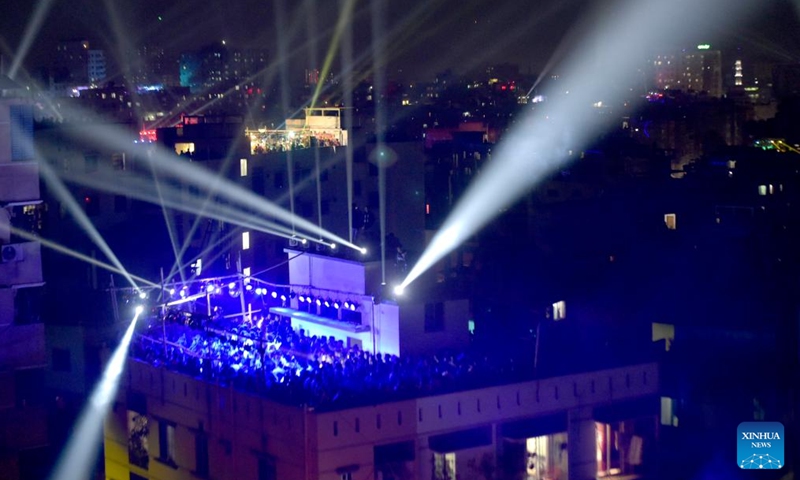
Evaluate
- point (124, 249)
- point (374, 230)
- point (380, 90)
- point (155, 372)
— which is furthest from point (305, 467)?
point (380, 90)

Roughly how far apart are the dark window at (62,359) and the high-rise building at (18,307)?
3.88 metres

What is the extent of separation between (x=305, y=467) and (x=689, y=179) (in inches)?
438

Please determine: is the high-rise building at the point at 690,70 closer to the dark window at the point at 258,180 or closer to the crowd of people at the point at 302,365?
the dark window at the point at 258,180

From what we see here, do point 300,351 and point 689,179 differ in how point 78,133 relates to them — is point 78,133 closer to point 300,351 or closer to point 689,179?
point 300,351

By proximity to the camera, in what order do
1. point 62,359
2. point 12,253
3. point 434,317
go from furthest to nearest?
point 434,317 → point 62,359 → point 12,253

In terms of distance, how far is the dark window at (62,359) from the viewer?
1173 cm

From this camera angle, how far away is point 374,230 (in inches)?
755

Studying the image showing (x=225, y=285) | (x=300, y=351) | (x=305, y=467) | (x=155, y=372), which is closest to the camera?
(x=305, y=467)

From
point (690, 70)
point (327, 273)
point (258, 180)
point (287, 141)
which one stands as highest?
point (690, 70)

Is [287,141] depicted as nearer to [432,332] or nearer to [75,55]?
[432,332]

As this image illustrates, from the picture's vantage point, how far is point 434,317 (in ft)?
39.0

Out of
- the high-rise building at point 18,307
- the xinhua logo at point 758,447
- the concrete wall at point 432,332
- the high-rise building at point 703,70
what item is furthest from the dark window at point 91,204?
the high-rise building at point 703,70

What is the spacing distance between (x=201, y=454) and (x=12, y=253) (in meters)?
3.68

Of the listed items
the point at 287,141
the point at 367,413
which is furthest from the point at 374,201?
the point at 367,413
